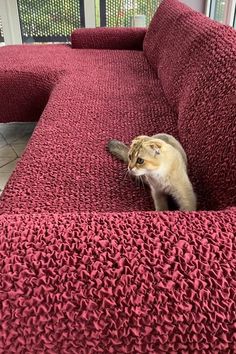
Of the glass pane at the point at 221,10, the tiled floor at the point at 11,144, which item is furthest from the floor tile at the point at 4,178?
the glass pane at the point at 221,10

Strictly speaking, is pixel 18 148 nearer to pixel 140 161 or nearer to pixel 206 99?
pixel 140 161

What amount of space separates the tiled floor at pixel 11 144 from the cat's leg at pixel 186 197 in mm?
1102

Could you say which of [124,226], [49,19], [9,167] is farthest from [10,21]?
[124,226]

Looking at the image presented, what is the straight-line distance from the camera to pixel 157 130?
1.26 m

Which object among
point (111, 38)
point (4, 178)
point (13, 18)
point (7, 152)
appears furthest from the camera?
point (13, 18)

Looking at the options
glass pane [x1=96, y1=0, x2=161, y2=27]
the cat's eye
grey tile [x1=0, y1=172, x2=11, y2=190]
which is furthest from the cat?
glass pane [x1=96, y1=0, x2=161, y2=27]

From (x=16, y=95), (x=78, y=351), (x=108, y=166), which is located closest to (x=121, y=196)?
(x=108, y=166)

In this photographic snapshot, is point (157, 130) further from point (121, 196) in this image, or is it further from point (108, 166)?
point (121, 196)

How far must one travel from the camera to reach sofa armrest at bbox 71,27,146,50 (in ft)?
8.49

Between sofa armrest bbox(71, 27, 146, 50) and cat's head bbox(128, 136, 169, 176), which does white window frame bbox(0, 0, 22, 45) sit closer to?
sofa armrest bbox(71, 27, 146, 50)

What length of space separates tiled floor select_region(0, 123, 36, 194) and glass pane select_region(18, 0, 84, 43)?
5.21 ft

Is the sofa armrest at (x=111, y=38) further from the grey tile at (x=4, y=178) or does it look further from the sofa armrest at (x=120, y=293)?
the sofa armrest at (x=120, y=293)

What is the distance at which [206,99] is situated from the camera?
92 cm

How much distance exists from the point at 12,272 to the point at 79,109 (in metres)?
1.06
